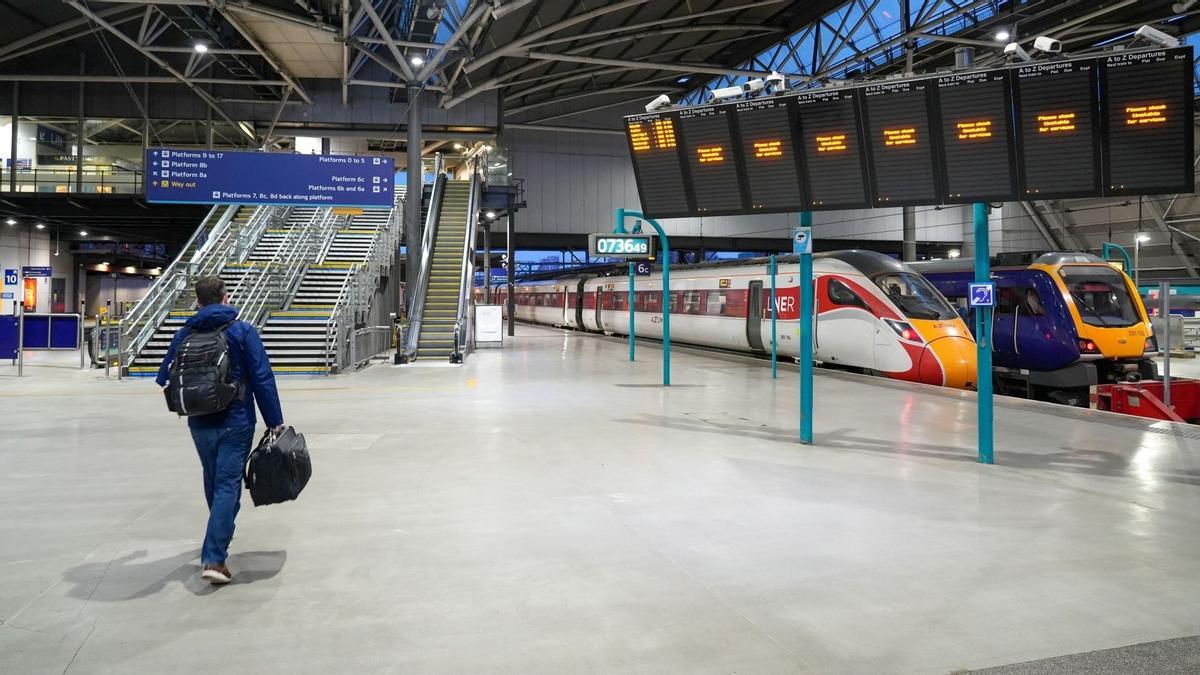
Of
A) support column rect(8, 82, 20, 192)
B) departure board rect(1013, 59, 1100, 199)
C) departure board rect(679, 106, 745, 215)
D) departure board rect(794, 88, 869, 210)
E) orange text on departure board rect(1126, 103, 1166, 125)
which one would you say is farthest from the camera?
support column rect(8, 82, 20, 192)

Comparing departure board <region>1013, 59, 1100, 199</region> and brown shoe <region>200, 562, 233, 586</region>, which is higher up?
departure board <region>1013, 59, 1100, 199</region>

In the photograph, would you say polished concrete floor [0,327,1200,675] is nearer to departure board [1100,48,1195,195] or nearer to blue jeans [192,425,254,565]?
blue jeans [192,425,254,565]

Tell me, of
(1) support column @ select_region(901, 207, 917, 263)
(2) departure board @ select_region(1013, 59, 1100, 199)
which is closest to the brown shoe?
(2) departure board @ select_region(1013, 59, 1100, 199)

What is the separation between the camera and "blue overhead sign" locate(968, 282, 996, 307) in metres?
6.79

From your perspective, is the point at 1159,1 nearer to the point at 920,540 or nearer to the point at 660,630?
the point at 920,540

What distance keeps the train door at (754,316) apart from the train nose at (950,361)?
5164 mm

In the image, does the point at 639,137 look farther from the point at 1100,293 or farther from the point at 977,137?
the point at 1100,293

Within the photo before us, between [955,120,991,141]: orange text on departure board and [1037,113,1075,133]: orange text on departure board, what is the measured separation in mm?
440

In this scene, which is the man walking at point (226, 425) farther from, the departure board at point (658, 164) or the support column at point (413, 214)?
the support column at point (413, 214)

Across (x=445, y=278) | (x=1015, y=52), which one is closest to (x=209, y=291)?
(x=1015, y=52)

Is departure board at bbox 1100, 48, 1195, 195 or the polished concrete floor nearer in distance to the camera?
the polished concrete floor

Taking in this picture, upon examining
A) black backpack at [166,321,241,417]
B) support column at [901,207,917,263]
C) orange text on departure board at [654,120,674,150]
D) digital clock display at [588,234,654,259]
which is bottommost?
black backpack at [166,321,241,417]

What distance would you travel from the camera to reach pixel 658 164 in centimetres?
983

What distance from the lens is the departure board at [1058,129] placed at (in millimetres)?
6859
